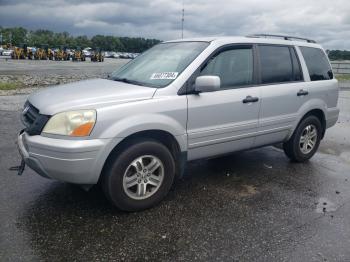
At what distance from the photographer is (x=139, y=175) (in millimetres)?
3674

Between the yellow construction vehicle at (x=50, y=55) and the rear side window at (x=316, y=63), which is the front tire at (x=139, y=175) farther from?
the yellow construction vehicle at (x=50, y=55)

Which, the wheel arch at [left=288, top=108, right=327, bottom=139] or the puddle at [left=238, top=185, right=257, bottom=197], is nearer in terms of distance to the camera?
the puddle at [left=238, top=185, right=257, bottom=197]

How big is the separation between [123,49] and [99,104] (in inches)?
4737

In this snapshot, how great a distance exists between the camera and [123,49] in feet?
392

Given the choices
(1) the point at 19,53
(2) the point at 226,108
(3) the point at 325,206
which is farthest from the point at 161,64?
(1) the point at 19,53

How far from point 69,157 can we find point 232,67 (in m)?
2.29

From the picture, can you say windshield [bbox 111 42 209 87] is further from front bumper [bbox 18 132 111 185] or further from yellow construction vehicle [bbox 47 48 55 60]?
yellow construction vehicle [bbox 47 48 55 60]

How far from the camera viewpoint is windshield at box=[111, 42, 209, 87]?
158 inches

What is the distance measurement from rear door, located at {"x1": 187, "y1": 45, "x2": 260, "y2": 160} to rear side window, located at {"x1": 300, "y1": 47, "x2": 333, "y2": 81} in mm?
1281

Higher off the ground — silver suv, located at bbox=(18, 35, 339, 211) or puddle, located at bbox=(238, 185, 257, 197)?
silver suv, located at bbox=(18, 35, 339, 211)

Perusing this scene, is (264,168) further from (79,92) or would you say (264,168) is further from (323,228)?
(79,92)

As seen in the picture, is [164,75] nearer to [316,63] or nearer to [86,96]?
[86,96]

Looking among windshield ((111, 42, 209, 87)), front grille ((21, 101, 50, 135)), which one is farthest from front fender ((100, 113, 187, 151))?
front grille ((21, 101, 50, 135))

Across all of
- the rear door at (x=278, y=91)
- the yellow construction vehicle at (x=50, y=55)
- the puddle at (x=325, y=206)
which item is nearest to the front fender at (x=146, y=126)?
the rear door at (x=278, y=91)
